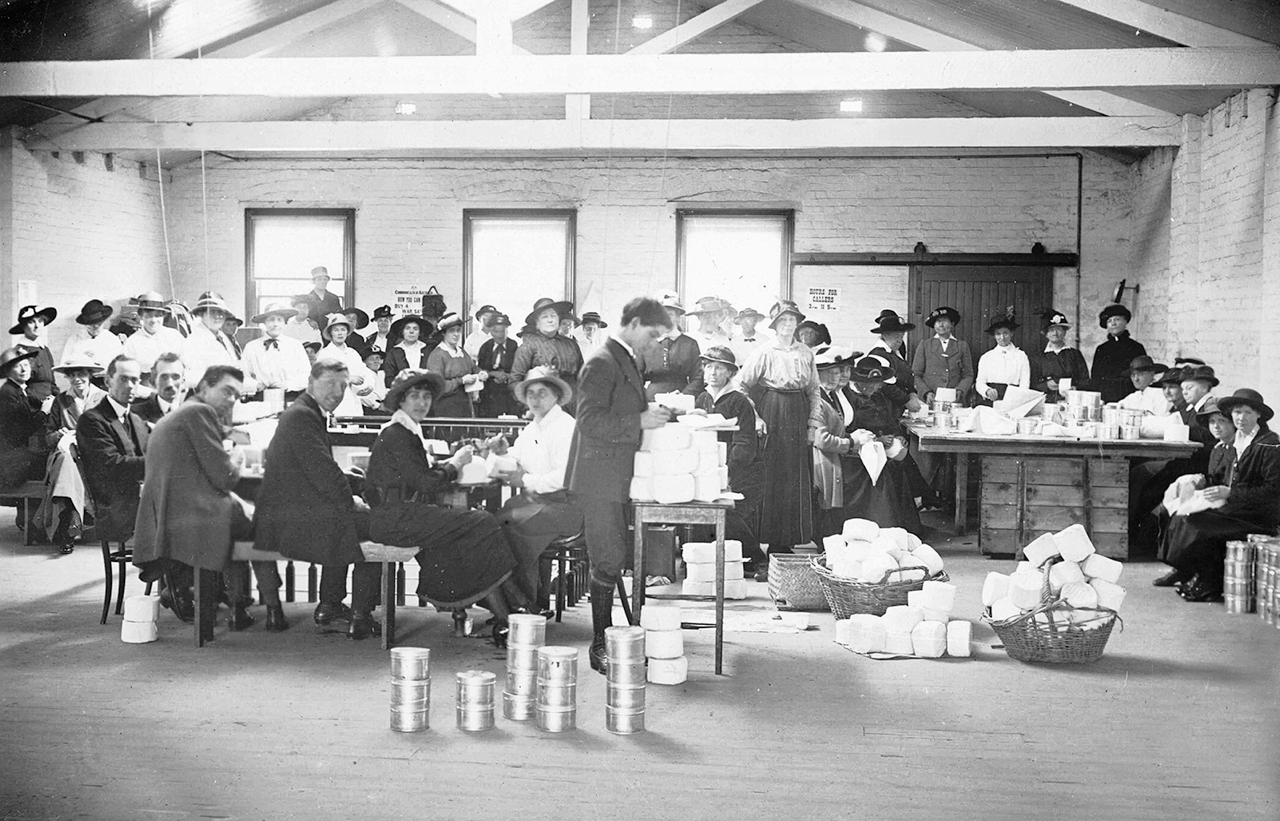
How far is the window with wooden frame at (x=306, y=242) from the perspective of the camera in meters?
10.9

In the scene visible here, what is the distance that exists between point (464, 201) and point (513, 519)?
25.0 ft

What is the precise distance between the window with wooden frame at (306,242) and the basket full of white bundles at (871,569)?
19.5 ft

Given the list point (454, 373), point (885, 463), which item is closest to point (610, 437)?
point (885, 463)

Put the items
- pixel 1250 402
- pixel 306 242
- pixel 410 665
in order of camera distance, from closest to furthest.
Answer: pixel 410 665 < pixel 1250 402 < pixel 306 242

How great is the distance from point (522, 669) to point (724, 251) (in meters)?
8.90

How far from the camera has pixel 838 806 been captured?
372 centimetres

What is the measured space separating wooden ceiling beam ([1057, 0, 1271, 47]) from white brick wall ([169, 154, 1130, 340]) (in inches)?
184

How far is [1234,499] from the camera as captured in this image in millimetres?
6824

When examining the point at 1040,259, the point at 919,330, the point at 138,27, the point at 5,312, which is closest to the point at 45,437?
the point at 5,312

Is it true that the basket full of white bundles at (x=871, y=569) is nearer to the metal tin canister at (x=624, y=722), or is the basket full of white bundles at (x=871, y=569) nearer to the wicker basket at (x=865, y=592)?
the wicker basket at (x=865, y=592)

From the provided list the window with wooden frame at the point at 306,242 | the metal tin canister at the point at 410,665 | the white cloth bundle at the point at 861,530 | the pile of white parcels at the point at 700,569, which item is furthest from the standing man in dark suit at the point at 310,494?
the window with wooden frame at the point at 306,242

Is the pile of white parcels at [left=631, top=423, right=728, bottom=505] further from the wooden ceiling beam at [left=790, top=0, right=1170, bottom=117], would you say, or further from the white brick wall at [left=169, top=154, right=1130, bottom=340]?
the white brick wall at [left=169, top=154, right=1130, bottom=340]

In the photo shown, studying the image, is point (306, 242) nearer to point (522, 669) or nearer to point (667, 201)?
point (667, 201)

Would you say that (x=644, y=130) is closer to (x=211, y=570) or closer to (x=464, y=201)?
(x=464, y=201)
